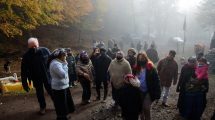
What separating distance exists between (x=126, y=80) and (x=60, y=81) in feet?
7.23

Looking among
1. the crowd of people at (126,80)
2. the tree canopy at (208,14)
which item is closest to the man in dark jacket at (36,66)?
the crowd of people at (126,80)

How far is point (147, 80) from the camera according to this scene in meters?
8.12

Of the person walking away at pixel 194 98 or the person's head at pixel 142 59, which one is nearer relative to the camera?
the person's head at pixel 142 59

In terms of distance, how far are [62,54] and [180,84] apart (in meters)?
4.20

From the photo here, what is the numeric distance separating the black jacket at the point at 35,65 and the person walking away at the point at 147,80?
3.03 metres

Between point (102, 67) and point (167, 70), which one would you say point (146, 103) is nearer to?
point (167, 70)

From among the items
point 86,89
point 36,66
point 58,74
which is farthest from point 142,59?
point 86,89

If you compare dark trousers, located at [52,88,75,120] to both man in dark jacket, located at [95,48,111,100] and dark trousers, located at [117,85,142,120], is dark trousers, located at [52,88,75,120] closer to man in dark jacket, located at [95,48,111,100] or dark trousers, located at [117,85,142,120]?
dark trousers, located at [117,85,142,120]

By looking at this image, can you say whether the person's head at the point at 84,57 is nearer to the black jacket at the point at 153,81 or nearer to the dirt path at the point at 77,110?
the dirt path at the point at 77,110

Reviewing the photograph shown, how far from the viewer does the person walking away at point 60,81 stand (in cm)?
860

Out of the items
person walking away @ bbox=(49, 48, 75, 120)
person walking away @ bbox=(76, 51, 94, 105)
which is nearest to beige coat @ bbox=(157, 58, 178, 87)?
person walking away @ bbox=(76, 51, 94, 105)

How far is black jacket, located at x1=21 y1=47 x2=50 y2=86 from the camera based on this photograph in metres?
9.60

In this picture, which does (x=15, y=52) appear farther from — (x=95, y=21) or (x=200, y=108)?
(x=200, y=108)

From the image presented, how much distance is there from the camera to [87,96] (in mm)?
11648
